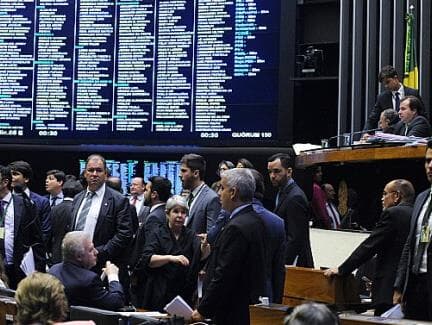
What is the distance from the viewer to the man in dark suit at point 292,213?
6676mm

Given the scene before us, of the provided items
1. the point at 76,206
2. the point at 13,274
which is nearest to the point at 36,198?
the point at 13,274

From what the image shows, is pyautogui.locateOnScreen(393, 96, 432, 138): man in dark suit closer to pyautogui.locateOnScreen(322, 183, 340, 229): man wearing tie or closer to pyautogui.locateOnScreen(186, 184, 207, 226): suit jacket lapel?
pyautogui.locateOnScreen(322, 183, 340, 229): man wearing tie

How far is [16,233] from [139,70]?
4635mm

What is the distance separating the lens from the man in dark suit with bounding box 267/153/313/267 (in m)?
6.68

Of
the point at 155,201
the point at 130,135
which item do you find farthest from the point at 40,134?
the point at 155,201

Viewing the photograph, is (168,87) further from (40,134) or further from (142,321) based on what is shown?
(142,321)

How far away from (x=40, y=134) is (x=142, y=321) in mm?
7714

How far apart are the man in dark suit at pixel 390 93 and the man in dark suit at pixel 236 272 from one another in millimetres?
4513

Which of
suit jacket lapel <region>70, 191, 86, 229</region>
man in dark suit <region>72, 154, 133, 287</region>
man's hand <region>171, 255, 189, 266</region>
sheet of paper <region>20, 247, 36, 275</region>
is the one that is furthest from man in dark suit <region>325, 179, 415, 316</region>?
sheet of paper <region>20, 247, 36, 275</region>

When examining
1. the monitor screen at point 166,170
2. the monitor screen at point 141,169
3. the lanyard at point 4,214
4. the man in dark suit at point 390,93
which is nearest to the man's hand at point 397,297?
the lanyard at point 4,214

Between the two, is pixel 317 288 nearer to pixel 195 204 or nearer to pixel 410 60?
pixel 195 204

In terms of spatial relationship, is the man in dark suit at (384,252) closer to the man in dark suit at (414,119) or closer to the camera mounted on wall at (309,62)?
the man in dark suit at (414,119)

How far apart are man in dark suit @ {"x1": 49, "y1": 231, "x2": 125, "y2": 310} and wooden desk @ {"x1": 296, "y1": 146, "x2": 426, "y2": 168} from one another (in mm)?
2717

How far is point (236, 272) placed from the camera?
4.77m
